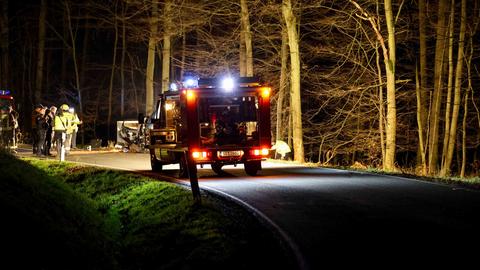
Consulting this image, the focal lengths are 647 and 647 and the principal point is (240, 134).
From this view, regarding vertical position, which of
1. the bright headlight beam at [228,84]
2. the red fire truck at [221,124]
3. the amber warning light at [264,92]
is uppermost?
the bright headlight beam at [228,84]

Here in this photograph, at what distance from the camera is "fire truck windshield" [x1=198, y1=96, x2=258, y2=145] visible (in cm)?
1712

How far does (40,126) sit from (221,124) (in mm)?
9435

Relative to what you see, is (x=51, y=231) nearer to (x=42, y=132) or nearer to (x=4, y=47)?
(x=42, y=132)

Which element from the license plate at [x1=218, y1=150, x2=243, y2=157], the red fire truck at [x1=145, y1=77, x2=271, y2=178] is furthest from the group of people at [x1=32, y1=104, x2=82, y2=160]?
the license plate at [x1=218, y1=150, x2=243, y2=157]

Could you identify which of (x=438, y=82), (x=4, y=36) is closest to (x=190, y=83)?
(x=438, y=82)

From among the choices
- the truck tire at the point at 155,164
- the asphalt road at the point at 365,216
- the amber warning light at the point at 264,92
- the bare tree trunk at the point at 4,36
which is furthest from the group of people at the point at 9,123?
the bare tree trunk at the point at 4,36

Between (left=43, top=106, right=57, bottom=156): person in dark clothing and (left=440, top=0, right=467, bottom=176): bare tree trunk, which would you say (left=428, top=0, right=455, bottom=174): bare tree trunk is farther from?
(left=43, top=106, right=57, bottom=156): person in dark clothing

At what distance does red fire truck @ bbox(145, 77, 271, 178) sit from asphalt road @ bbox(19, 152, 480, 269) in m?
0.70

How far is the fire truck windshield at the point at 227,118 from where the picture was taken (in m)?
17.1

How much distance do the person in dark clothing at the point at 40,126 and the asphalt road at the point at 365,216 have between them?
9.39m

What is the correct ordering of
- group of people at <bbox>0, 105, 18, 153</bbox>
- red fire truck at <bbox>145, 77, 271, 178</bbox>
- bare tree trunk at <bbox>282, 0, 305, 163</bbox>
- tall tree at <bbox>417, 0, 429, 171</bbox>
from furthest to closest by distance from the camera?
tall tree at <bbox>417, 0, 429, 171</bbox> → group of people at <bbox>0, 105, 18, 153</bbox> → bare tree trunk at <bbox>282, 0, 305, 163</bbox> → red fire truck at <bbox>145, 77, 271, 178</bbox>

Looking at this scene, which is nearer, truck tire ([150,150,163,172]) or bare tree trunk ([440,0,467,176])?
truck tire ([150,150,163,172])

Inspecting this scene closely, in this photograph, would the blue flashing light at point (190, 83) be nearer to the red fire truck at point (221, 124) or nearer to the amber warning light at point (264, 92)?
the red fire truck at point (221, 124)

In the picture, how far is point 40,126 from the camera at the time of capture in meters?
23.7
